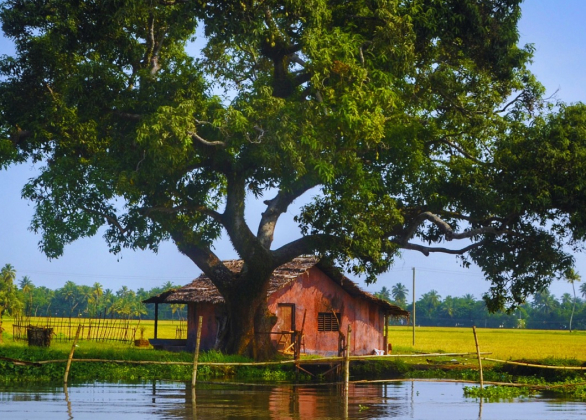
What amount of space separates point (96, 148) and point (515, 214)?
45.8ft

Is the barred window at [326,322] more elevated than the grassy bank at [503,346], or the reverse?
the barred window at [326,322]

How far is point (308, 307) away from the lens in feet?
115

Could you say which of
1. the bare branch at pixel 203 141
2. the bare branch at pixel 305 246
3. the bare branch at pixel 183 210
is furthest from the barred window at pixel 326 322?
the bare branch at pixel 203 141

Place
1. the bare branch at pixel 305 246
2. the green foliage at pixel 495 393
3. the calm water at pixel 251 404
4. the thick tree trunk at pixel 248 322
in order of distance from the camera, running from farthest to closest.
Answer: the thick tree trunk at pixel 248 322, the bare branch at pixel 305 246, the green foliage at pixel 495 393, the calm water at pixel 251 404

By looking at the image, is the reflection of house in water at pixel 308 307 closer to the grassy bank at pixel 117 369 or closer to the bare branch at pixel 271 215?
the bare branch at pixel 271 215

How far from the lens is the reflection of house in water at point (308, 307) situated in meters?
33.9

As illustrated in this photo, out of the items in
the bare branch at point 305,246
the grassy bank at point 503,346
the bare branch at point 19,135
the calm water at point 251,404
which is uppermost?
the bare branch at point 19,135

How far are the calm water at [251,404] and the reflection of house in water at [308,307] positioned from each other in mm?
10891

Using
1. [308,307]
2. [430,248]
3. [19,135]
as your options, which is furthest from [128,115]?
[308,307]

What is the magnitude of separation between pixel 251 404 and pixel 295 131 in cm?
919

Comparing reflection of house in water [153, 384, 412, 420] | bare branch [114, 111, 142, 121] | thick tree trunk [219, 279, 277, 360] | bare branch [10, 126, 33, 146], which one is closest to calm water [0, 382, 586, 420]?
reflection of house in water [153, 384, 412, 420]

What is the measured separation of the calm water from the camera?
15.7 meters

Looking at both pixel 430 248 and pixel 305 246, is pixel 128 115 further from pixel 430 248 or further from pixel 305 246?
pixel 430 248

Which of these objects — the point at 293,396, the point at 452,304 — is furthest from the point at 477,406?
the point at 452,304
